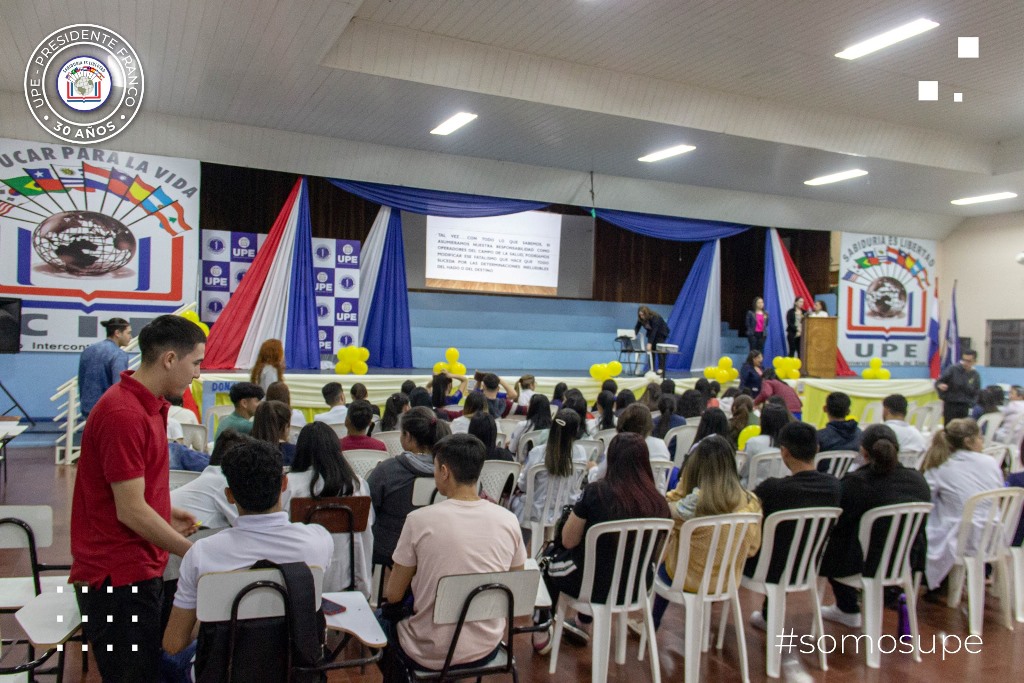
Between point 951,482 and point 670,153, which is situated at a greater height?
point 670,153

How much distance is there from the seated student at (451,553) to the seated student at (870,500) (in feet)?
6.49

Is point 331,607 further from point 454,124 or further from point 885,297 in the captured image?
point 885,297

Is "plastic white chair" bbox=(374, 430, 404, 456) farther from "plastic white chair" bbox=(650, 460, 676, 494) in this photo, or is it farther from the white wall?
the white wall

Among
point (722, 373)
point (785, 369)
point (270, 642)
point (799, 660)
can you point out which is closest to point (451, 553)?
point (270, 642)

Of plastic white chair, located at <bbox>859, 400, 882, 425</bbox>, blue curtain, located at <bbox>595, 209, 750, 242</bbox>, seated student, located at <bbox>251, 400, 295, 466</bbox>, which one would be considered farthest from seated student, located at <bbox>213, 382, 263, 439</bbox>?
blue curtain, located at <bbox>595, 209, 750, 242</bbox>

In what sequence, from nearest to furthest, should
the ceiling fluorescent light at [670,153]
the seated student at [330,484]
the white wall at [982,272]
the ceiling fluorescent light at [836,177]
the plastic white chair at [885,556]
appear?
the seated student at [330,484] < the plastic white chair at [885,556] < the ceiling fluorescent light at [670,153] < the ceiling fluorescent light at [836,177] < the white wall at [982,272]

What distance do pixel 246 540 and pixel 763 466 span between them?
11.9 feet

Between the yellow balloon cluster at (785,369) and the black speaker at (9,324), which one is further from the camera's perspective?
the yellow balloon cluster at (785,369)

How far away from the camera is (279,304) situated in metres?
9.72

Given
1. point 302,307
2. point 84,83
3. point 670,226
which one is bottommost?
point 302,307

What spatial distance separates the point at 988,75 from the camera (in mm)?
7637

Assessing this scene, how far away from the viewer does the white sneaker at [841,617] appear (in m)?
3.86

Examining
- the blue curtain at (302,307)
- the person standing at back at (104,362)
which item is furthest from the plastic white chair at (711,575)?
the blue curtain at (302,307)

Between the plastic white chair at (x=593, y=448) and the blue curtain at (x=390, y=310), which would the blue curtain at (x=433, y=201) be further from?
the plastic white chair at (x=593, y=448)
